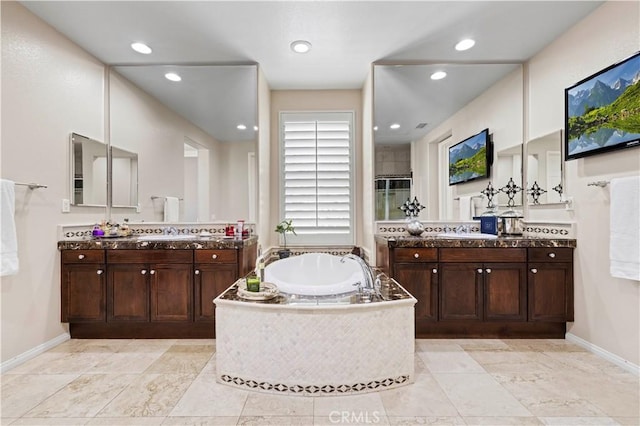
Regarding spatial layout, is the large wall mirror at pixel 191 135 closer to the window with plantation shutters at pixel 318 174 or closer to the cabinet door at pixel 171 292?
the window with plantation shutters at pixel 318 174

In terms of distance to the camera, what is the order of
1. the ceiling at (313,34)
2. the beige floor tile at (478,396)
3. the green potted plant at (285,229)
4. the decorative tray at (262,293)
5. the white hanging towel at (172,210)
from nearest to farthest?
the beige floor tile at (478,396) < the decorative tray at (262,293) < the ceiling at (313,34) < the white hanging towel at (172,210) < the green potted plant at (285,229)

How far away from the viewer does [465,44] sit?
111 inches

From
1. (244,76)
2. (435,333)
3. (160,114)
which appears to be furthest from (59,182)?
(435,333)

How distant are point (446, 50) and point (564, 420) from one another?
2937 millimetres

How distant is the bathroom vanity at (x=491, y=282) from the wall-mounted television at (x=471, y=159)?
0.79 metres

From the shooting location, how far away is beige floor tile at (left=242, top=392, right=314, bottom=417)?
5.44ft

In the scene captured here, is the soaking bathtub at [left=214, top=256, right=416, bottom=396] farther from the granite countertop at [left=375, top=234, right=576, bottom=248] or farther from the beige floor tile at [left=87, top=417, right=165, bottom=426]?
the granite countertop at [left=375, top=234, right=576, bottom=248]

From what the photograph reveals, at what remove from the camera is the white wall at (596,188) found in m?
2.12

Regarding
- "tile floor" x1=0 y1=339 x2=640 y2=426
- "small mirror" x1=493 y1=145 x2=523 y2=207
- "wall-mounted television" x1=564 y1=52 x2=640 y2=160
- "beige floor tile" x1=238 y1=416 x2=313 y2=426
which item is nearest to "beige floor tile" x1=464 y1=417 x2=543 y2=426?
"tile floor" x1=0 y1=339 x2=640 y2=426

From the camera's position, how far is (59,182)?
102 inches

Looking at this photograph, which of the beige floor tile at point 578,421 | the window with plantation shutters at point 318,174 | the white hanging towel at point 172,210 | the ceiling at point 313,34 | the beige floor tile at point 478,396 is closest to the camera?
the beige floor tile at point 578,421

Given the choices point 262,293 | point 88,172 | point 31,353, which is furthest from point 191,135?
point 31,353

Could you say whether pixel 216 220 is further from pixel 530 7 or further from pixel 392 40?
pixel 530 7

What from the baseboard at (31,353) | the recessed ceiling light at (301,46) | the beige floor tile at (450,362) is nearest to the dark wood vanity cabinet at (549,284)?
the beige floor tile at (450,362)
